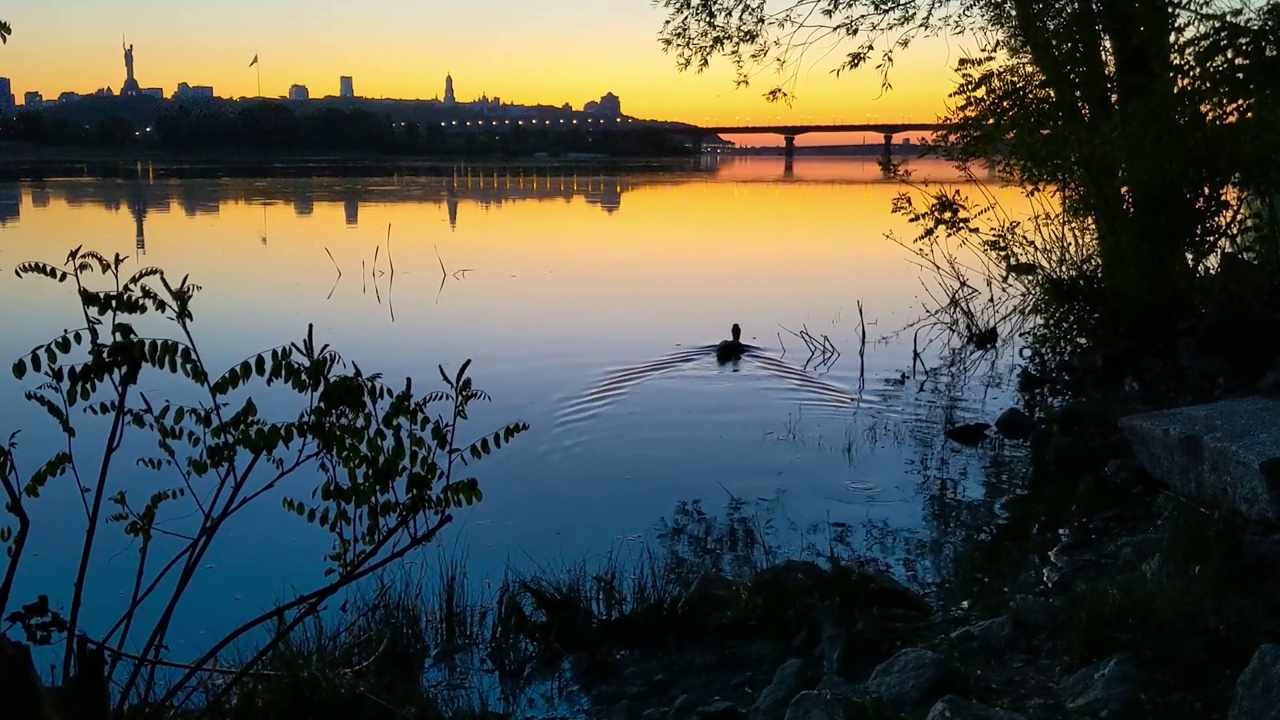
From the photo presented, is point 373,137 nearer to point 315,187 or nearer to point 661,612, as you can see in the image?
point 315,187

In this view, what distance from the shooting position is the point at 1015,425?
10.7m

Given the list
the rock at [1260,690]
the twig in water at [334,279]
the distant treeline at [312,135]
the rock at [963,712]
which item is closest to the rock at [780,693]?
the rock at [963,712]

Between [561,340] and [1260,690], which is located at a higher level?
[1260,690]

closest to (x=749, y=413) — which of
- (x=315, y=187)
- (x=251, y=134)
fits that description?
(x=315, y=187)

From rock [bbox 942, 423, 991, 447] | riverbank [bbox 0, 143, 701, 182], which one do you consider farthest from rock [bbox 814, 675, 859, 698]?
riverbank [bbox 0, 143, 701, 182]

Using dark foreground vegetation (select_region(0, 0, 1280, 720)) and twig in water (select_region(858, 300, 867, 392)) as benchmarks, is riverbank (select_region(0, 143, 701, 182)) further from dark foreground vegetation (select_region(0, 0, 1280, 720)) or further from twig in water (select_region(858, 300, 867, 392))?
dark foreground vegetation (select_region(0, 0, 1280, 720))

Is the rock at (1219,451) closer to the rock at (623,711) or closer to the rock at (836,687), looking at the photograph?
the rock at (836,687)

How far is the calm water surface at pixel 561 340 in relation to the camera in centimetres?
828

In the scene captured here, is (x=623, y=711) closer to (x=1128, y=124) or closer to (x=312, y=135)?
(x=1128, y=124)

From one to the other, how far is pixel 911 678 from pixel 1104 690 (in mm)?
765

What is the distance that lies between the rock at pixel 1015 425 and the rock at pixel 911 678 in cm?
607

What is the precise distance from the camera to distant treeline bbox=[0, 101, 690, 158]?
250ft

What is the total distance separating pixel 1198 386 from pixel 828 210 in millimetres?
27422

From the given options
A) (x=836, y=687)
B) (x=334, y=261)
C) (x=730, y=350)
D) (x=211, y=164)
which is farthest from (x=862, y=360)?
(x=211, y=164)
